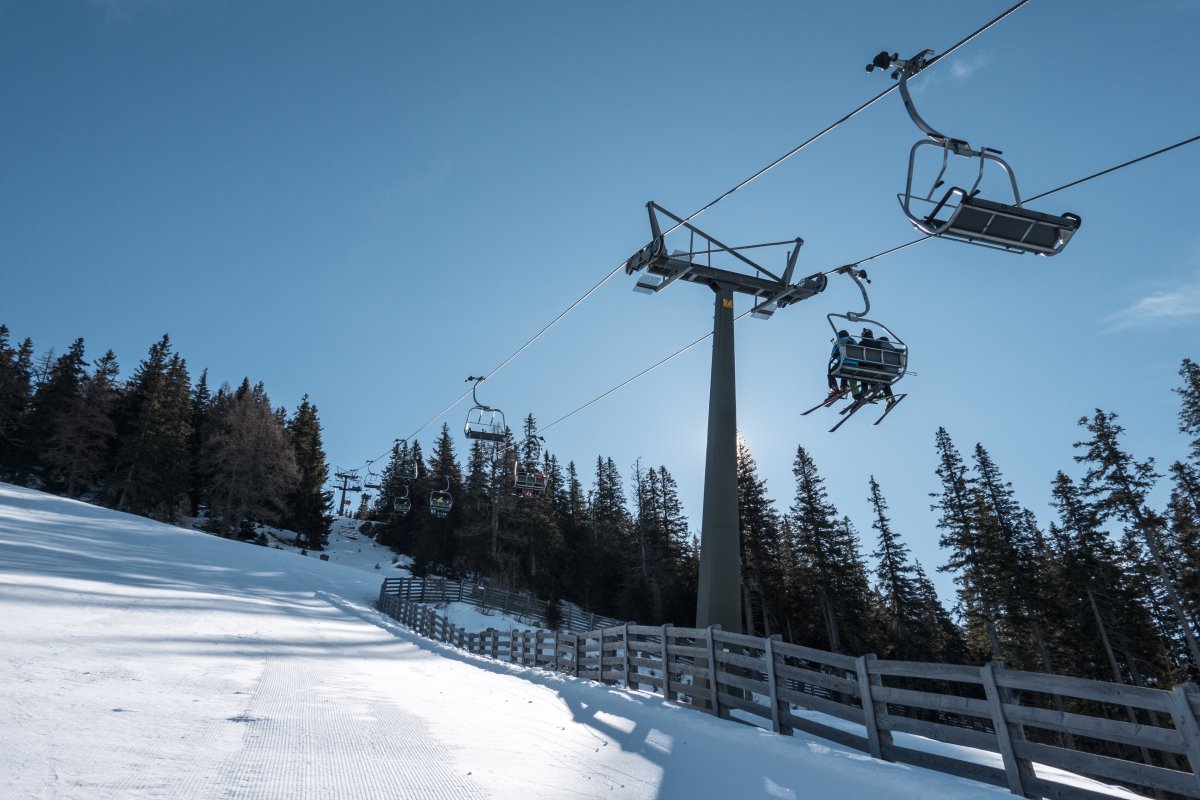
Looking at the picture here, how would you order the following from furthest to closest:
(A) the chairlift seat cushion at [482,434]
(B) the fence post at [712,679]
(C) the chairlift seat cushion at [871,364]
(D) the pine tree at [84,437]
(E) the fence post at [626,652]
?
(D) the pine tree at [84,437], (A) the chairlift seat cushion at [482,434], (E) the fence post at [626,652], (C) the chairlift seat cushion at [871,364], (B) the fence post at [712,679]

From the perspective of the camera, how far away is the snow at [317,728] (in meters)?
3.91

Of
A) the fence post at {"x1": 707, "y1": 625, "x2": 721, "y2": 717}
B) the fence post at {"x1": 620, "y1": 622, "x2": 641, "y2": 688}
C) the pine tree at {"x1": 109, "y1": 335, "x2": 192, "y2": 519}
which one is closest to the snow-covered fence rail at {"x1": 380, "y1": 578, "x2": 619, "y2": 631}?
the pine tree at {"x1": 109, "y1": 335, "x2": 192, "y2": 519}

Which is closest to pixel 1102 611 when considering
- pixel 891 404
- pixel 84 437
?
pixel 891 404

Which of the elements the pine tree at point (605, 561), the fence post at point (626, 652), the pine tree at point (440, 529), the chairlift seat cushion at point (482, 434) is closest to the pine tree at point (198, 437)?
the pine tree at point (440, 529)

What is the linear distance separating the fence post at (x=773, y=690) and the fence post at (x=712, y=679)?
123cm

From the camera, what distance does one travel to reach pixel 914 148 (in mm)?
7539

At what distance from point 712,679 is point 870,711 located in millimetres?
3077

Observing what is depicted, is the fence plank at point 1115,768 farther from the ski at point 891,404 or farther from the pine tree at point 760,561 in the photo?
the pine tree at point 760,561

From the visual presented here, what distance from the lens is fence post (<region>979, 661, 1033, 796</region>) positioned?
5.45m

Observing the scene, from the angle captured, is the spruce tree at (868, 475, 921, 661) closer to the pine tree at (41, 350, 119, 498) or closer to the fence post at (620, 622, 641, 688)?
the fence post at (620, 622, 641, 688)

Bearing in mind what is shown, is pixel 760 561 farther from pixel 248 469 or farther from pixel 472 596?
pixel 248 469

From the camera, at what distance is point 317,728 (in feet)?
17.9

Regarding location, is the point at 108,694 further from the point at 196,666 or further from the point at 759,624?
the point at 759,624

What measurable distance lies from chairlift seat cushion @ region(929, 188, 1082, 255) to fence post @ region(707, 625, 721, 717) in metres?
6.49
